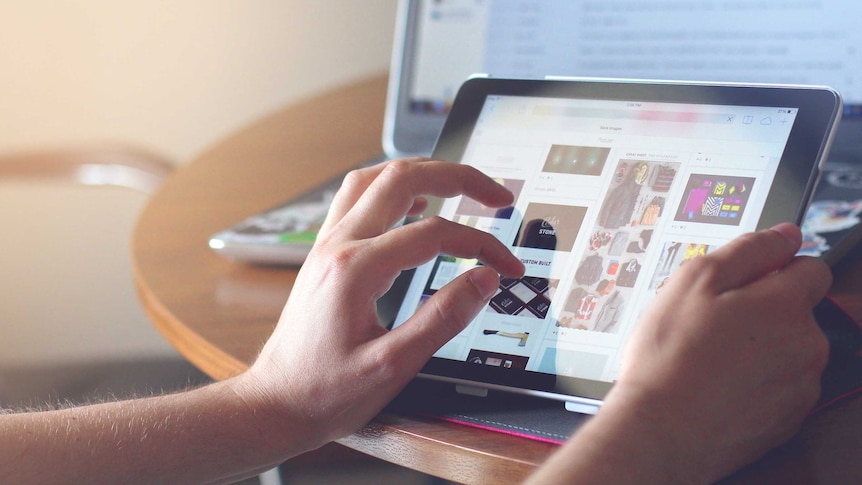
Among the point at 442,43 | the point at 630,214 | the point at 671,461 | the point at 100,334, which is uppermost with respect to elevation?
the point at 442,43

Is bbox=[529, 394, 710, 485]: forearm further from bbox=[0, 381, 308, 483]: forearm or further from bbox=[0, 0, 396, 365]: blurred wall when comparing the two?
bbox=[0, 0, 396, 365]: blurred wall

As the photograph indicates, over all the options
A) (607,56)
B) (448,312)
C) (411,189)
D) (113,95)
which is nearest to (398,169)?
(411,189)

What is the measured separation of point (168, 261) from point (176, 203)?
179 millimetres

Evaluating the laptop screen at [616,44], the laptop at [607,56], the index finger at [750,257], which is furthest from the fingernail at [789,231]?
the laptop screen at [616,44]

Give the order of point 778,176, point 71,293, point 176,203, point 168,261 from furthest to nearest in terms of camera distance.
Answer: point 71,293 → point 176,203 → point 168,261 → point 778,176

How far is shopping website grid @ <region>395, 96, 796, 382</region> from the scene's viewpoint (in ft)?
1.71

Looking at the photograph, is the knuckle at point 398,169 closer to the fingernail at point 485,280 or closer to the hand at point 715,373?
A: the fingernail at point 485,280

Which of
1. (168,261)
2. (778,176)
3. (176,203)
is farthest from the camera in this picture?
(176,203)

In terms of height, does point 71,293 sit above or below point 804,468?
below

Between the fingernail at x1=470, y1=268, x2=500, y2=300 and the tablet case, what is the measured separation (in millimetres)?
66

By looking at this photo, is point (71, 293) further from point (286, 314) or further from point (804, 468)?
point (804, 468)

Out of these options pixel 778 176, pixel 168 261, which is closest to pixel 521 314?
pixel 778 176

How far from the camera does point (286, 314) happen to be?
56 cm

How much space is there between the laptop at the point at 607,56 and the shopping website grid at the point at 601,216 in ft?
0.66
